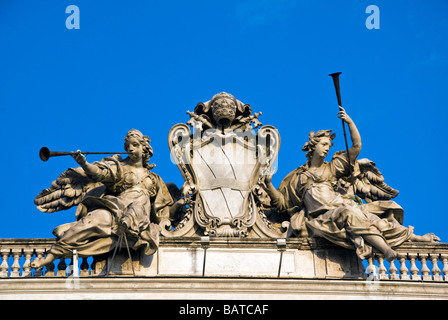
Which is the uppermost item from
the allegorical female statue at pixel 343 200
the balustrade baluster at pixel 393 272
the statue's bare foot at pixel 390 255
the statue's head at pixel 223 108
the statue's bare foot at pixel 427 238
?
the statue's head at pixel 223 108

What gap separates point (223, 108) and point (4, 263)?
6300 mm

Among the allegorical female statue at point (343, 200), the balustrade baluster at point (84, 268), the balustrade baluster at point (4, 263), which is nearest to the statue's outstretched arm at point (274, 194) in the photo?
the allegorical female statue at point (343, 200)

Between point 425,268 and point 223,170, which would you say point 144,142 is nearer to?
point 223,170

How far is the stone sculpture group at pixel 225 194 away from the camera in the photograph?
2956cm

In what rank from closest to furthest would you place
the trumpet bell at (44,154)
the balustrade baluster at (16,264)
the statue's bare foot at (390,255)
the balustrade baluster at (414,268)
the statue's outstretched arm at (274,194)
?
the trumpet bell at (44,154) → the statue's bare foot at (390,255) → the balustrade baluster at (16,264) → the balustrade baluster at (414,268) → the statue's outstretched arm at (274,194)

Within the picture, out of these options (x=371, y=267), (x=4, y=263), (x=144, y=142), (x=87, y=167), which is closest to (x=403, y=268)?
(x=371, y=267)

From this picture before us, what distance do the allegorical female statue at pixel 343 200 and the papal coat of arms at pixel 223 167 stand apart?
0.58 meters

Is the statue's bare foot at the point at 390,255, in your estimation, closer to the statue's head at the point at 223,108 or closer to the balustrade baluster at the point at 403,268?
the balustrade baluster at the point at 403,268

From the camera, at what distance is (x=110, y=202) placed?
29891mm
